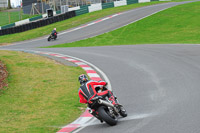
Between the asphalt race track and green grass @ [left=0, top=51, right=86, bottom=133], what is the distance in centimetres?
132

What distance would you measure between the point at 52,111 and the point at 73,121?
1.22m

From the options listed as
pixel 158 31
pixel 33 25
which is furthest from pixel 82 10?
pixel 158 31

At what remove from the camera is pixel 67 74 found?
1522 cm

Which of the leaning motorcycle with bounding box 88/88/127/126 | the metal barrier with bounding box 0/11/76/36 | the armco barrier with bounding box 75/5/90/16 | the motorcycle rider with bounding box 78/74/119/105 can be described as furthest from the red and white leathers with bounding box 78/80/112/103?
the armco barrier with bounding box 75/5/90/16

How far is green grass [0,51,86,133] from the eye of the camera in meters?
9.34

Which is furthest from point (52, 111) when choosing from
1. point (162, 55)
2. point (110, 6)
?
point (110, 6)

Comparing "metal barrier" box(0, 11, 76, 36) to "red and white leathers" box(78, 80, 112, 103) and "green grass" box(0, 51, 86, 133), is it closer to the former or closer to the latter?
"green grass" box(0, 51, 86, 133)

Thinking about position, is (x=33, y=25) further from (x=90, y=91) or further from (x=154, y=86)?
(x=90, y=91)

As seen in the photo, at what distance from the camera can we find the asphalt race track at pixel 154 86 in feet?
26.1

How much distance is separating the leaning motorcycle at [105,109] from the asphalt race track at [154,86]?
21cm

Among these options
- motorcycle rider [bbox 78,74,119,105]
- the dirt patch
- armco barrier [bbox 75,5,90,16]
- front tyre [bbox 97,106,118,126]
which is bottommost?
the dirt patch

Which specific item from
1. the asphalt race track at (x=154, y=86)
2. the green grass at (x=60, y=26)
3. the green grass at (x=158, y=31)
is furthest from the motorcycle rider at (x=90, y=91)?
the green grass at (x=60, y=26)

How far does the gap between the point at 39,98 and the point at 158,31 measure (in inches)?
791

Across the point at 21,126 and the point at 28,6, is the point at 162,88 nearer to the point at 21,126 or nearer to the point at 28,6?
the point at 21,126
